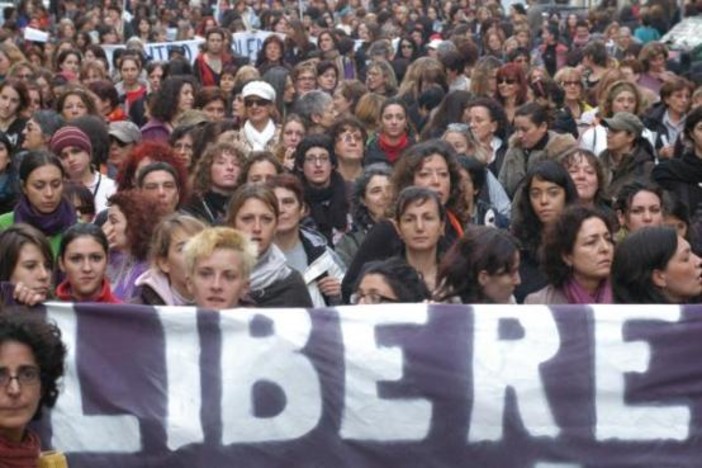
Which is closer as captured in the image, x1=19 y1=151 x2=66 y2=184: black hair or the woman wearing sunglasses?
x1=19 y1=151 x2=66 y2=184: black hair

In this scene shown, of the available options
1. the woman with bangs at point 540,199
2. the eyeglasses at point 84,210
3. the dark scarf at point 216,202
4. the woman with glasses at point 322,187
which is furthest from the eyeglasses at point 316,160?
the woman with bangs at point 540,199

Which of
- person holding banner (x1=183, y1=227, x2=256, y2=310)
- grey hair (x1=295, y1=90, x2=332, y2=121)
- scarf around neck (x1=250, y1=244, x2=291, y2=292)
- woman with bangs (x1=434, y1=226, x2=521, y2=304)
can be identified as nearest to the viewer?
person holding banner (x1=183, y1=227, x2=256, y2=310)

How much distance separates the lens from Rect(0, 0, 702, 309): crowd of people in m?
7.04

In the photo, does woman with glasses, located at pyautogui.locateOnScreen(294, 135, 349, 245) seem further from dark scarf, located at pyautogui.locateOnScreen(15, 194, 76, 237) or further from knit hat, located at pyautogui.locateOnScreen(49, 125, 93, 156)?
dark scarf, located at pyautogui.locateOnScreen(15, 194, 76, 237)

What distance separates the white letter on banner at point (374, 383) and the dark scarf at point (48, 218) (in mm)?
2671

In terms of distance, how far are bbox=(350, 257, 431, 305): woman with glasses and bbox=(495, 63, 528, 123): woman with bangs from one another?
673 centimetres

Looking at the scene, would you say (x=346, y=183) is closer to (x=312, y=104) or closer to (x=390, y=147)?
(x=390, y=147)

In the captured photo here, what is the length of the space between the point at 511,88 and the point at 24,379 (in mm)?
8563

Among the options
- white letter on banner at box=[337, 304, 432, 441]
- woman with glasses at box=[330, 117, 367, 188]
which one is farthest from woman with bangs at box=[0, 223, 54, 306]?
woman with glasses at box=[330, 117, 367, 188]

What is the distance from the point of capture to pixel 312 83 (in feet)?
51.9

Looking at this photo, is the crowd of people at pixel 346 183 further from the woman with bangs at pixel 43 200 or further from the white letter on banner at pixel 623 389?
the white letter on banner at pixel 623 389

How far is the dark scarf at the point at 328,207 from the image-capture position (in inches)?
390

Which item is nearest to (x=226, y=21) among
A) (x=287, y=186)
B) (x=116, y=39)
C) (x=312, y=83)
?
(x=116, y=39)

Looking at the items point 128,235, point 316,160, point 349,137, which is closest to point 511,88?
point 349,137
